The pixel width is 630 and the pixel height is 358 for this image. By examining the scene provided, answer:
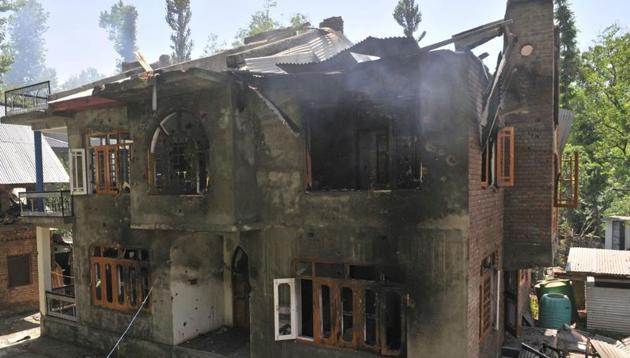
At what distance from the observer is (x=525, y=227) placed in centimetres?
897

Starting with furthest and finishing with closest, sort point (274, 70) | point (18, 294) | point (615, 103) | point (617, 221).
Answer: point (615, 103) < point (617, 221) < point (18, 294) < point (274, 70)

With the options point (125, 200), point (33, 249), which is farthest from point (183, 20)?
point (125, 200)

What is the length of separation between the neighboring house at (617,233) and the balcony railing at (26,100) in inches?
921

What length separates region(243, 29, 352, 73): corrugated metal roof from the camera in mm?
8141

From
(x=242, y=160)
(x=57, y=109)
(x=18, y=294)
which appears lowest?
(x=18, y=294)

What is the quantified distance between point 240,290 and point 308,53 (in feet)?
21.4

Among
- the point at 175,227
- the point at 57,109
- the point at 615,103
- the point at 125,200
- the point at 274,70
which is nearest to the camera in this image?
the point at 274,70

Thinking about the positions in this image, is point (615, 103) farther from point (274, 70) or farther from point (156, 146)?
point (156, 146)

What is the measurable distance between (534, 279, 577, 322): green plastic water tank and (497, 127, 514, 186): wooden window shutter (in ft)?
30.1

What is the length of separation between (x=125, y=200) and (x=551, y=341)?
1143 cm

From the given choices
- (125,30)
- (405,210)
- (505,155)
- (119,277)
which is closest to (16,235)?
(119,277)

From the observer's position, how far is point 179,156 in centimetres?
885

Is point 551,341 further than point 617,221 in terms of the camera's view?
No

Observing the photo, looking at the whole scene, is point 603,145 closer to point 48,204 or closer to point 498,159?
point 498,159
